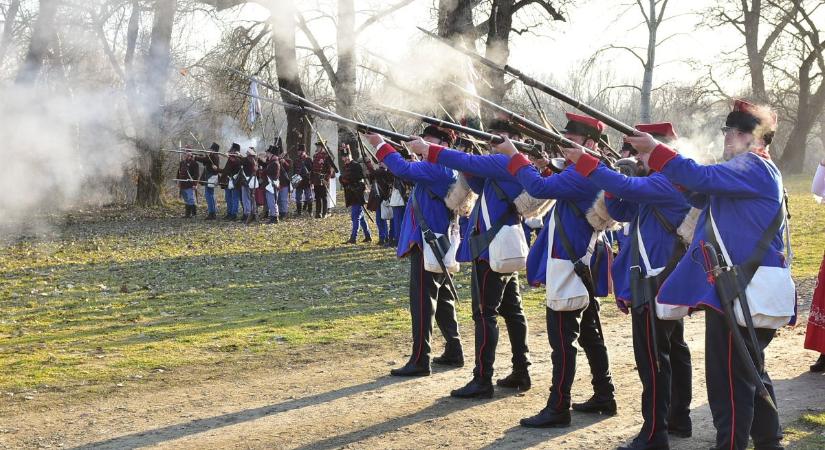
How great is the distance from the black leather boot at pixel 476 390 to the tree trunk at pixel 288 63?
20263 mm

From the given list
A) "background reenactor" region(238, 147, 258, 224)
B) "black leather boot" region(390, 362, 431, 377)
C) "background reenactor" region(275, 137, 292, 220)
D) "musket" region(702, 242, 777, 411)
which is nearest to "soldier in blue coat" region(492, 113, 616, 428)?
"musket" region(702, 242, 777, 411)

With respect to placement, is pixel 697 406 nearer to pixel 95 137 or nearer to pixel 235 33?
pixel 95 137

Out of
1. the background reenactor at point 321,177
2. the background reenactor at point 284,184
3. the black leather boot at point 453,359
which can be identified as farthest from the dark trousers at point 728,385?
the background reenactor at point 284,184

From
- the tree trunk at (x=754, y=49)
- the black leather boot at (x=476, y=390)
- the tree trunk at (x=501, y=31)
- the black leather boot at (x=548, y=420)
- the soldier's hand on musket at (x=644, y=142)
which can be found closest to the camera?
the soldier's hand on musket at (x=644, y=142)

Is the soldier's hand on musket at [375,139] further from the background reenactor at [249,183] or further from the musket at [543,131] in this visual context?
the background reenactor at [249,183]

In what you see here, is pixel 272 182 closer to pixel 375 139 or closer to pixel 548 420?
pixel 375 139

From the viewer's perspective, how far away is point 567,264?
6457mm

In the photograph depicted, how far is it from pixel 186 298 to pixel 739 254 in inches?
380

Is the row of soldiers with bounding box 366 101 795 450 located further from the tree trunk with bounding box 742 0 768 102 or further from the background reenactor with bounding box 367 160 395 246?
the tree trunk with bounding box 742 0 768 102

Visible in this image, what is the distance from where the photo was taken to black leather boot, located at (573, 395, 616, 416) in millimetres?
6793

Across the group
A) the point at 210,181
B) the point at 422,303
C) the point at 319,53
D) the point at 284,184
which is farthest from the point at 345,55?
the point at 422,303

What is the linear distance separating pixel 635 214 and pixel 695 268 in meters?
1.04

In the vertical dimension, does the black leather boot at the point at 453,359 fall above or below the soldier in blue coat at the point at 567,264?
below

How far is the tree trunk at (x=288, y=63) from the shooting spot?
89.9 ft
